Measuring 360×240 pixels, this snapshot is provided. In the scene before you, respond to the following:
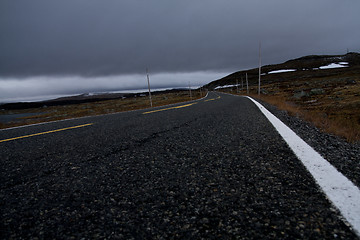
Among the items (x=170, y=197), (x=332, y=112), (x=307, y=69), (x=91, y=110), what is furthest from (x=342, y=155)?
(x=307, y=69)

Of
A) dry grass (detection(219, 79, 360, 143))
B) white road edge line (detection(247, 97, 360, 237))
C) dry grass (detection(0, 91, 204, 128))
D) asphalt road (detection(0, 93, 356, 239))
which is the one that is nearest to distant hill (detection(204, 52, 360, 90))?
dry grass (detection(0, 91, 204, 128))

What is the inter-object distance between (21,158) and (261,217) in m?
3.17

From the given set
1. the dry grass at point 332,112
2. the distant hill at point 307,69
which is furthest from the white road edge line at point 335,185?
the distant hill at point 307,69

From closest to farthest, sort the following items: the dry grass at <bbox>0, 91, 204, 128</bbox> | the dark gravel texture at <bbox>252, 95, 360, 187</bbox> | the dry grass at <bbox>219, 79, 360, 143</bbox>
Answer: the dark gravel texture at <bbox>252, 95, 360, 187</bbox> < the dry grass at <bbox>219, 79, 360, 143</bbox> < the dry grass at <bbox>0, 91, 204, 128</bbox>

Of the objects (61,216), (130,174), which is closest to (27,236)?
(61,216)

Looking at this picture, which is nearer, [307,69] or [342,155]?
[342,155]

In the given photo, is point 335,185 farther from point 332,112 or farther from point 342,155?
point 332,112

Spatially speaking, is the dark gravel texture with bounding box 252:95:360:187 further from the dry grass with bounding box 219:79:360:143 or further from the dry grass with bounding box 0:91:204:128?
the dry grass with bounding box 0:91:204:128

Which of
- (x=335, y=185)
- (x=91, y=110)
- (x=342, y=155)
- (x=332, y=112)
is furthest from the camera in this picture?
(x=91, y=110)

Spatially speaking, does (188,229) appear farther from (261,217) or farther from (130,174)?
(130,174)

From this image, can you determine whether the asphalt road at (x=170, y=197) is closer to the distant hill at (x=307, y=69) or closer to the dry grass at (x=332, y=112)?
the dry grass at (x=332, y=112)

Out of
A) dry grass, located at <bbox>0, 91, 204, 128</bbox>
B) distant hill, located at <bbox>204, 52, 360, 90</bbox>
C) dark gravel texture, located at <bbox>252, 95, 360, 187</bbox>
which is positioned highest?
distant hill, located at <bbox>204, 52, 360, 90</bbox>

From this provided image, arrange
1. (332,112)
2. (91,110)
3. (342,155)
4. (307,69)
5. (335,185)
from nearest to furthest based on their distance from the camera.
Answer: (335,185)
(342,155)
(332,112)
(91,110)
(307,69)

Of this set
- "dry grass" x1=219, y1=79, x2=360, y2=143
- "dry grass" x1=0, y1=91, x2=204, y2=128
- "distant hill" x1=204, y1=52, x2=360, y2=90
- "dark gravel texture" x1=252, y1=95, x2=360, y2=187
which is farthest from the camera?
"distant hill" x1=204, y1=52, x2=360, y2=90
